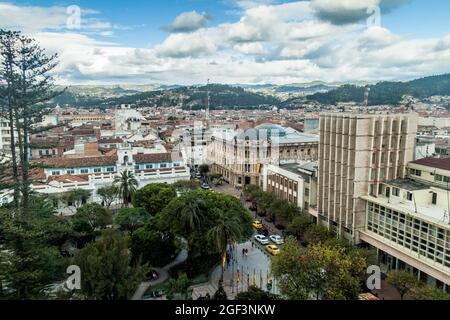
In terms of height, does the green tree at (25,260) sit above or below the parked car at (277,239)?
above

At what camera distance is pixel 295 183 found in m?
42.3

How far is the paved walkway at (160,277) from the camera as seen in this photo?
26569 millimetres

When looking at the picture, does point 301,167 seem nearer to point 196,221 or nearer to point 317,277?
point 196,221

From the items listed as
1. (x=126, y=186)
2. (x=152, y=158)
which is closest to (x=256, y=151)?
(x=152, y=158)

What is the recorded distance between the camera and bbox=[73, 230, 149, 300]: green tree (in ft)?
59.6

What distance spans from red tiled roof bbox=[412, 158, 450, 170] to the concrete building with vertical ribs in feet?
4.74

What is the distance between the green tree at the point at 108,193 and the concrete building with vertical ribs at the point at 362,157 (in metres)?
27.2

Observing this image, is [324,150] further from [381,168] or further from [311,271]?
[311,271]

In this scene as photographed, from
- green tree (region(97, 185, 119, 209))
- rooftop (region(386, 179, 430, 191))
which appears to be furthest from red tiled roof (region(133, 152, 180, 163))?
rooftop (region(386, 179, 430, 191))

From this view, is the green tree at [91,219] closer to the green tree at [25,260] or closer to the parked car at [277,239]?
the green tree at [25,260]

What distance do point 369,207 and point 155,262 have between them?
19912 millimetres

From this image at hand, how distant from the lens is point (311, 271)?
824 inches

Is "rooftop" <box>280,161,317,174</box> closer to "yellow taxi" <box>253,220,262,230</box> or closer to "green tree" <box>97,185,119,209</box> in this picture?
"yellow taxi" <box>253,220,262,230</box>

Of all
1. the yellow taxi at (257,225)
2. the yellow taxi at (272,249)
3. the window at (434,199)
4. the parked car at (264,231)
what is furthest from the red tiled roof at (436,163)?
the yellow taxi at (257,225)
